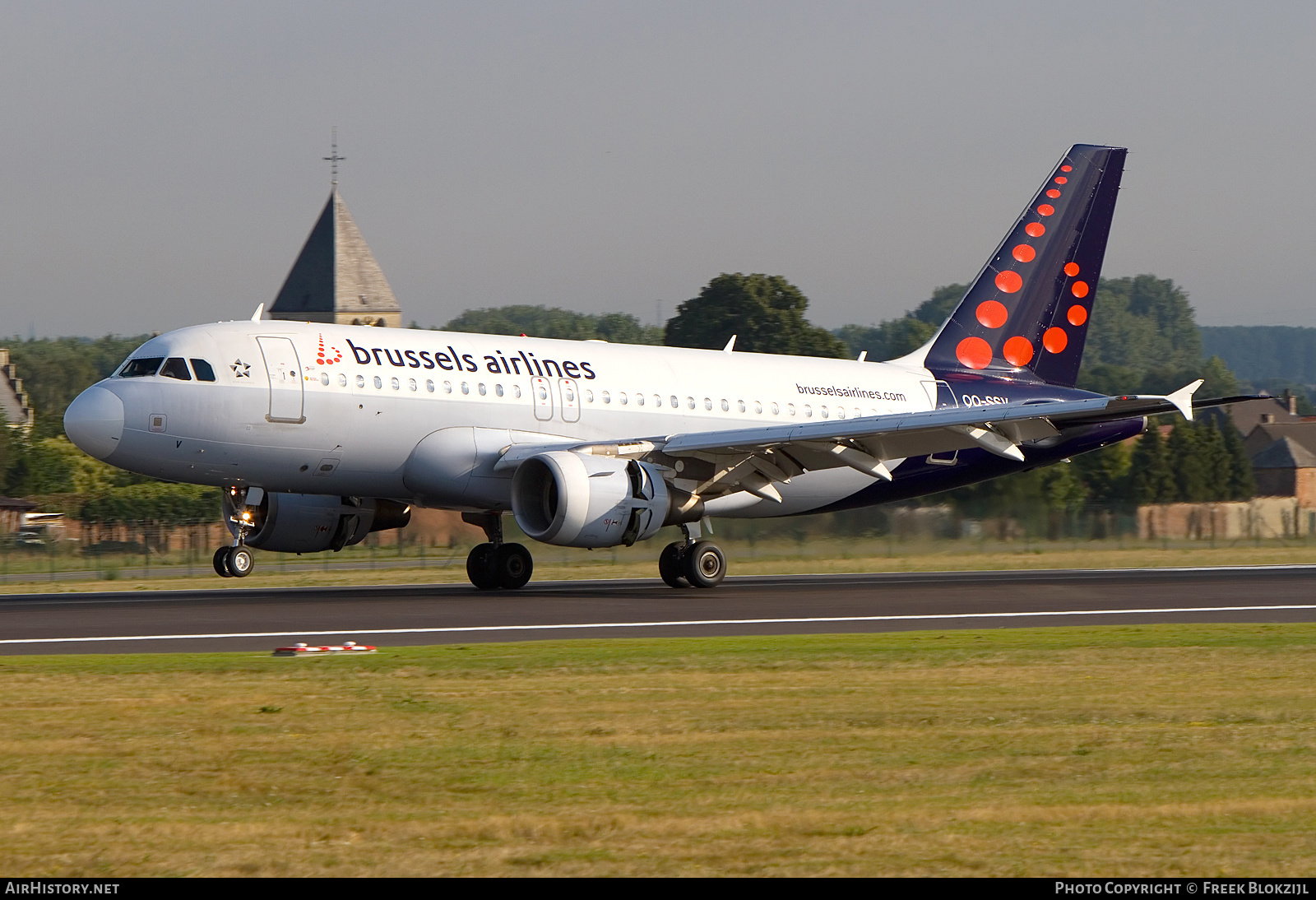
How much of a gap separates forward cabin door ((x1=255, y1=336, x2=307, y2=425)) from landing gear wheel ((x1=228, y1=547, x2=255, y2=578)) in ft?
7.14

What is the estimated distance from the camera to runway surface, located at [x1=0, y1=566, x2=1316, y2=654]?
1841 centimetres

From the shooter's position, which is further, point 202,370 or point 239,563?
point 239,563

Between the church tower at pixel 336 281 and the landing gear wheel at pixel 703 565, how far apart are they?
87.7m

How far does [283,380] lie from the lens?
23891 millimetres

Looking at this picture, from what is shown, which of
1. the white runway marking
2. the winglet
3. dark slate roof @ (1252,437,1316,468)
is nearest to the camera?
the white runway marking

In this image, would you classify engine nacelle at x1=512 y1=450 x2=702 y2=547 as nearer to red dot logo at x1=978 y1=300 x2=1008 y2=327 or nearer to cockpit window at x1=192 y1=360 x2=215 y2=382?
cockpit window at x1=192 y1=360 x2=215 y2=382

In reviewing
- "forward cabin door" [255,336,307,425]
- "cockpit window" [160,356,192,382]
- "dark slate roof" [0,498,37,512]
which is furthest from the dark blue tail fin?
"dark slate roof" [0,498,37,512]

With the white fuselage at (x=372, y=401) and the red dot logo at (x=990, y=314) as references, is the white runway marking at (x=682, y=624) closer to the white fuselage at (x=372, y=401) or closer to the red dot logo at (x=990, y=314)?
the white fuselage at (x=372, y=401)

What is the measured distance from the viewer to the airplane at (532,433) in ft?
77.2

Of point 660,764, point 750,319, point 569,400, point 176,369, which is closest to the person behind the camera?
point 660,764

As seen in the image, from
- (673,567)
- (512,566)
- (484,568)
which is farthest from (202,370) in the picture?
(673,567)

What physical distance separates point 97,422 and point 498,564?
723 cm

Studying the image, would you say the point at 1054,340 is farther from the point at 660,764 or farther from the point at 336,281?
the point at 336,281
